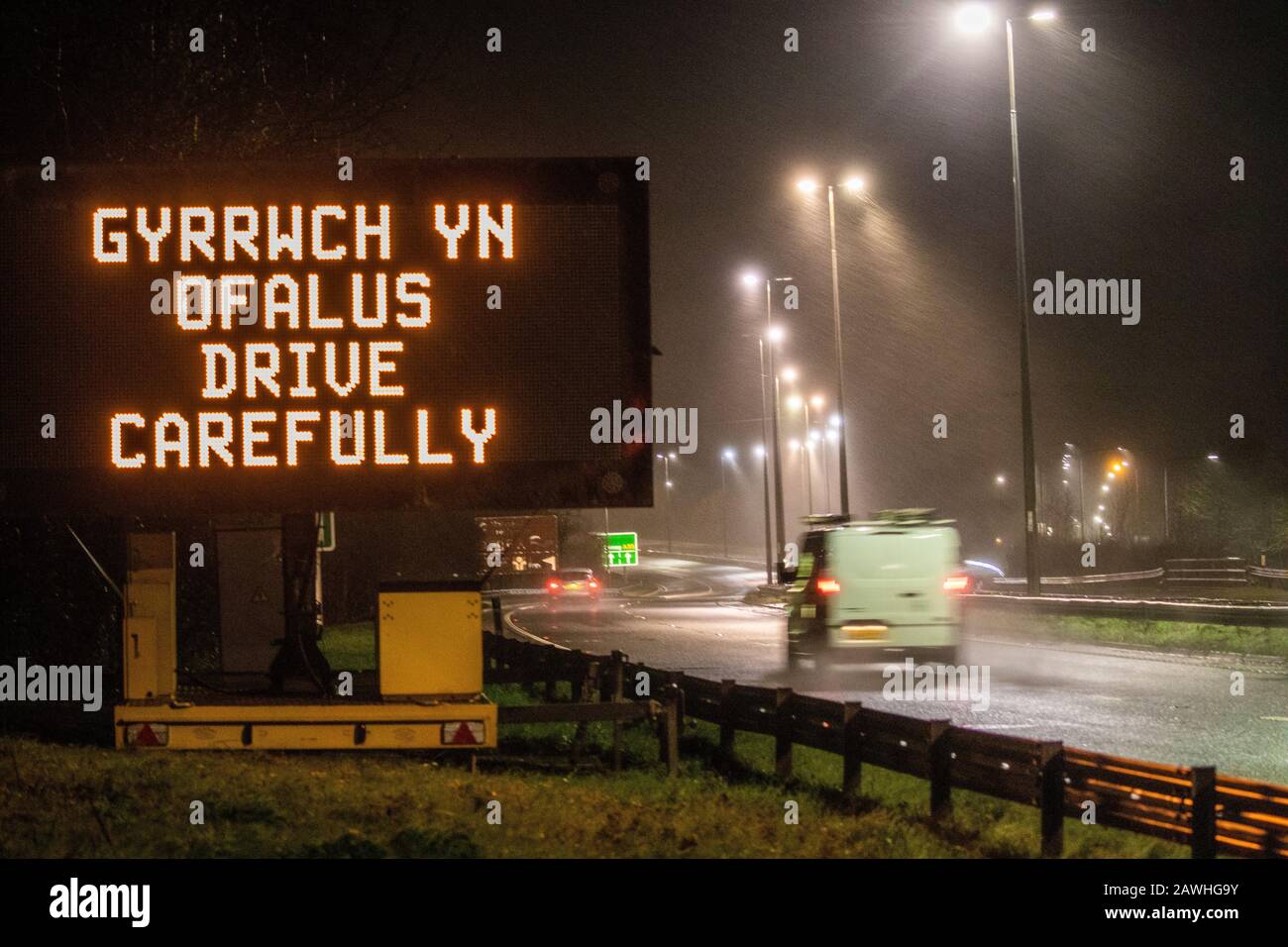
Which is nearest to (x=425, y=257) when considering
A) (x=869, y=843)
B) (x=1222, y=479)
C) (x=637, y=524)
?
(x=869, y=843)

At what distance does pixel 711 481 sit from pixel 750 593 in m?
101

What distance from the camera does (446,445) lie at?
412 inches

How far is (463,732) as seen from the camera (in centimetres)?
1114

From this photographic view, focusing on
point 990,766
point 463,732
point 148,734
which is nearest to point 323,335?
point 463,732

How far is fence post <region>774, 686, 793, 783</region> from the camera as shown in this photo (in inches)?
528

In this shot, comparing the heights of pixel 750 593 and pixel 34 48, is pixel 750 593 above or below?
below

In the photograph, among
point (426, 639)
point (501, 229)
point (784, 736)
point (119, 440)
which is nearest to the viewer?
point (119, 440)

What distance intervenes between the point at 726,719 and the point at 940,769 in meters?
4.14

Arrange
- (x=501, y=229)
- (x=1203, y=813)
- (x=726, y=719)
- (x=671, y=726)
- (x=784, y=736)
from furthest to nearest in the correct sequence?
1. (x=726, y=719)
2. (x=671, y=726)
3. (x=784, y=736)
4. (x=501, y=229)
5. (x=1203, y=813)

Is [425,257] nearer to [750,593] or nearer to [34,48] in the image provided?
[34,48]

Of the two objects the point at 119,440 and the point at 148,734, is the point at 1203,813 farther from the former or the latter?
the point at 119,440

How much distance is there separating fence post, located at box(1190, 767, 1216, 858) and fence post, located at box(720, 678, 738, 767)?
249 inches

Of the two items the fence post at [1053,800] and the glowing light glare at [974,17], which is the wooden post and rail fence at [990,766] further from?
the glowing light glare at [974,17]

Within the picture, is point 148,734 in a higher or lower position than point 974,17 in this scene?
lower
